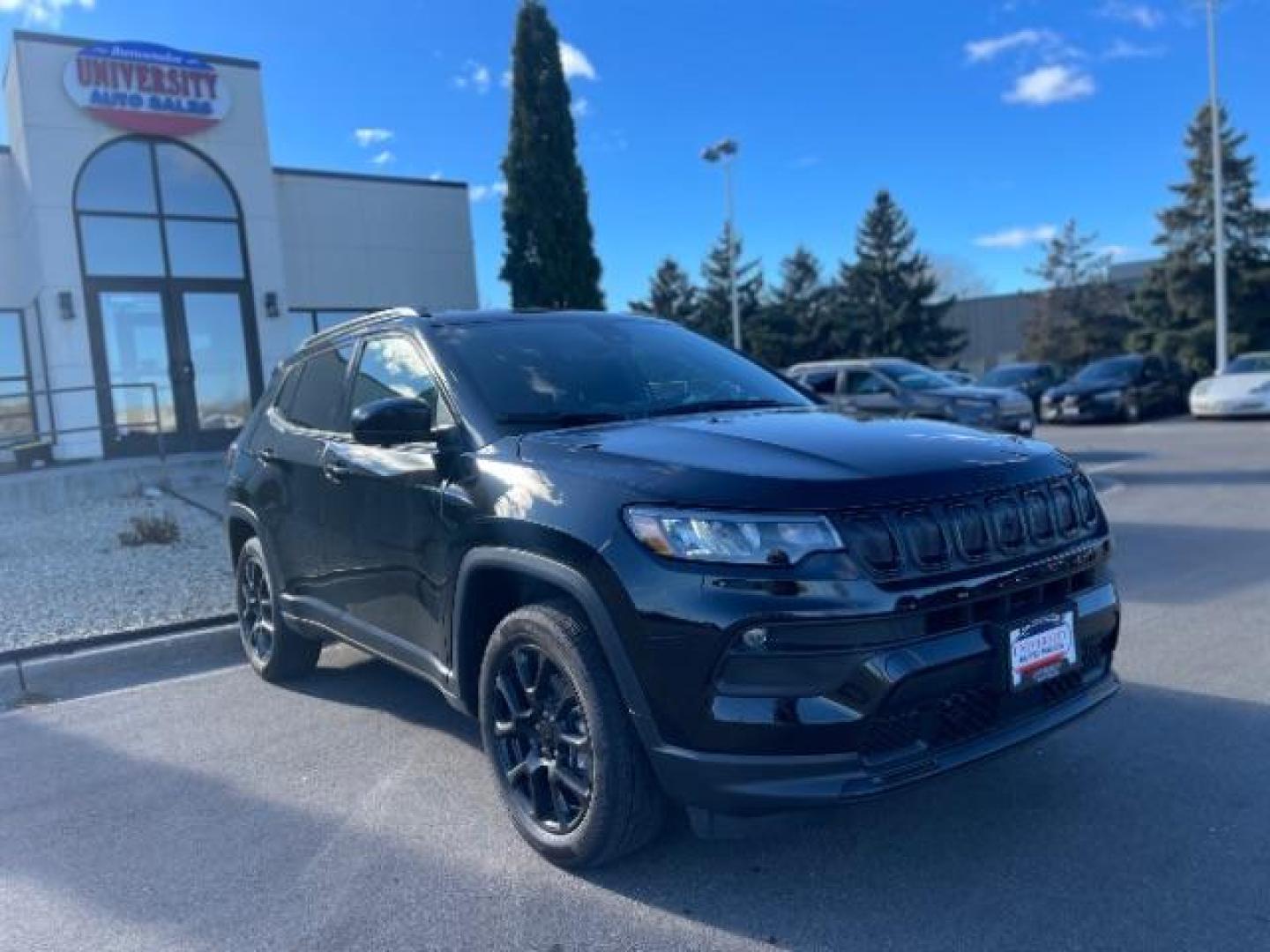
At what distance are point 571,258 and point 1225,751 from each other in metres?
15.5

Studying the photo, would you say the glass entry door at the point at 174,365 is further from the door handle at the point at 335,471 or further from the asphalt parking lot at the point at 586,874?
the door handle at the point at 335,471

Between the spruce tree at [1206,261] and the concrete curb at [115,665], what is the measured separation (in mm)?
33530

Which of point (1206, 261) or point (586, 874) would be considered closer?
point (586, 874)

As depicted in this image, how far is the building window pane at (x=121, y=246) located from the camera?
1467cm

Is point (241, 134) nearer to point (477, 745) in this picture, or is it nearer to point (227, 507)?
point (227, 507)

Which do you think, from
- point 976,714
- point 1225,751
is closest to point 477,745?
point 976,714

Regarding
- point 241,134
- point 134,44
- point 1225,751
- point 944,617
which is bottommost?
point 1225,751

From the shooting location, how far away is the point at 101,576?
25.8ft

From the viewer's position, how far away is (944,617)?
273 centimetres

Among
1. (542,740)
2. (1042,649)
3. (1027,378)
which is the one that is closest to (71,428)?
(542,740)

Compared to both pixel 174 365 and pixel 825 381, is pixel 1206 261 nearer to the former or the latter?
pixel 825 381

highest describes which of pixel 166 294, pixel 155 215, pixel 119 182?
pixel 119 182

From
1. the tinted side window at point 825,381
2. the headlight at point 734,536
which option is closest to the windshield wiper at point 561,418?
the headlight at point 734,536

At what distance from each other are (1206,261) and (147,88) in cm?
3222
